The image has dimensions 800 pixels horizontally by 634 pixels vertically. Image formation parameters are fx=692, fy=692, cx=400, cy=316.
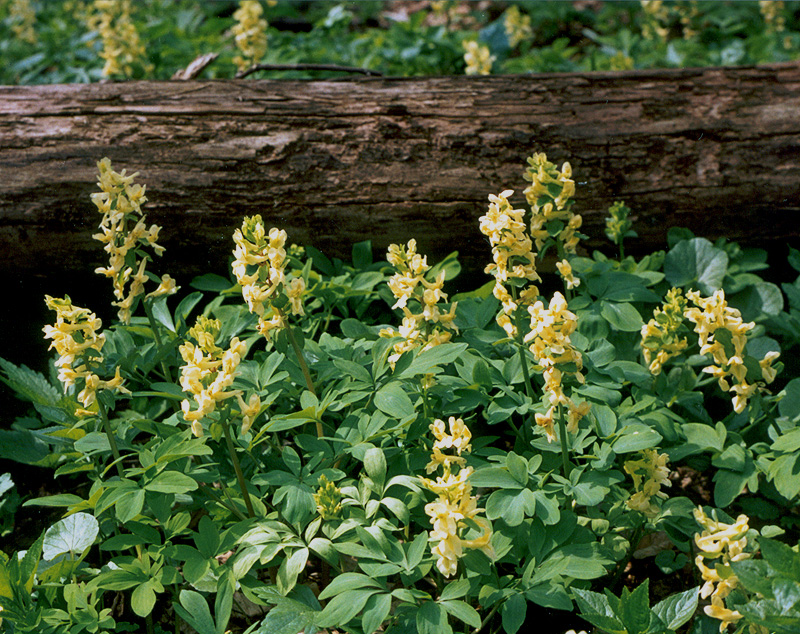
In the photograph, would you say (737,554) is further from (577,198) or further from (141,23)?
(141,23)

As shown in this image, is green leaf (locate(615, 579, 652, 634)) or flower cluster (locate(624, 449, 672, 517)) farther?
flower cluster (locate(624, 449, 672, 517))

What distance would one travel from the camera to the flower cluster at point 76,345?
1750mm

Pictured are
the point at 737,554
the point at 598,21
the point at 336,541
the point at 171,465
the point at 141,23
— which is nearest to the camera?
the point at 737,554

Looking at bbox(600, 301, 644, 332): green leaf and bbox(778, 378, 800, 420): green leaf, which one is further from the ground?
bbox(600, 301, 644, 332): green leaf

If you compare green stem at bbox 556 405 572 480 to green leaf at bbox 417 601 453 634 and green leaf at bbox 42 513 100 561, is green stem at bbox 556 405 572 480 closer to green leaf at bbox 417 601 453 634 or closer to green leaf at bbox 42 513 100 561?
green leaf at bbox 417 601 453 634

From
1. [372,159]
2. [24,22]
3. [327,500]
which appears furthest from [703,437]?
[24,22]

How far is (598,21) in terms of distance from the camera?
20.4 feet

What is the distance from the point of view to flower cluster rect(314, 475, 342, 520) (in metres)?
1.70

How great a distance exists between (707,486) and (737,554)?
0.99m

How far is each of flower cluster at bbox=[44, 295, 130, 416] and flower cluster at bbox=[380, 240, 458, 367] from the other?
31.1 inches

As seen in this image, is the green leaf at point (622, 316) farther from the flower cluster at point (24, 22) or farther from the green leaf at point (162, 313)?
the flower cluster at point (24, 22)

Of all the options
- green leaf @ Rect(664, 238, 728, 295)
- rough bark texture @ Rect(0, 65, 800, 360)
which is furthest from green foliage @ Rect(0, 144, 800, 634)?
rough bark texture @ Rect(0, 65, 800, 360)

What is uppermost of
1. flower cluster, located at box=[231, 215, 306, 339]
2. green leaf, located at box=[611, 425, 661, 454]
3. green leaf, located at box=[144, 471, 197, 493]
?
flower cluster, located at box=[231, 215, 306, 339]

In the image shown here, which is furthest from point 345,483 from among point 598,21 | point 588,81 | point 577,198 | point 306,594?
point 598,21
